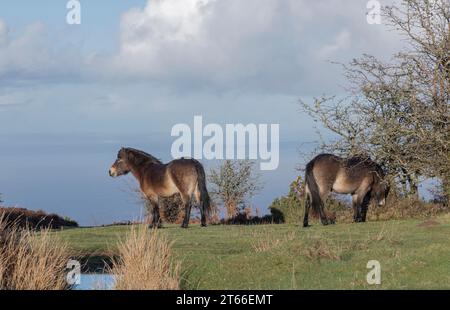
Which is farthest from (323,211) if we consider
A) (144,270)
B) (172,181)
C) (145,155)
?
(144,270)

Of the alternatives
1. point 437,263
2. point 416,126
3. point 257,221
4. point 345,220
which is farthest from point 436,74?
point 437,263

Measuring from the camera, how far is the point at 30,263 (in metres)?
12.2

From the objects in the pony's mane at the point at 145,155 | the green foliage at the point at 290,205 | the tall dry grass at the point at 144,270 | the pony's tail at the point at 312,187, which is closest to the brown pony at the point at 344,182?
the pony's tail at the point at 312,187

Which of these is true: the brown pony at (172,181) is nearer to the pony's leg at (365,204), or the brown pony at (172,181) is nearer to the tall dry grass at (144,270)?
the pony's leg at (365,204)

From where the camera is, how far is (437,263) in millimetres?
13391

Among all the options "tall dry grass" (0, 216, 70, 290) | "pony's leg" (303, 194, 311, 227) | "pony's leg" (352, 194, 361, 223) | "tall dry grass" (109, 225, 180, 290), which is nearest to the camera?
"tall dry grass" (109, 225, 180, 290)

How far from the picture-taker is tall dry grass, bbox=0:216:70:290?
1208 cm

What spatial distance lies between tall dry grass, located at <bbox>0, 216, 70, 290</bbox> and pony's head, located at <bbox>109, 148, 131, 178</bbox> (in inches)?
415

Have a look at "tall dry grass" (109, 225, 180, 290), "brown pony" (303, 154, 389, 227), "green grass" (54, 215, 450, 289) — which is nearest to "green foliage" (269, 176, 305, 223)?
"brown pony" (303, 154, 389, 227)

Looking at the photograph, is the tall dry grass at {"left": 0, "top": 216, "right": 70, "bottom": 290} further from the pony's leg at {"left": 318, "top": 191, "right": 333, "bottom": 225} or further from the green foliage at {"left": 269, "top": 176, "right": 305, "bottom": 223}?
the green foliage at {"left": 269, "top": 176, "right": 305, "bottom": 223}

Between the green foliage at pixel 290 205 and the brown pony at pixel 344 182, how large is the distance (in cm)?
232

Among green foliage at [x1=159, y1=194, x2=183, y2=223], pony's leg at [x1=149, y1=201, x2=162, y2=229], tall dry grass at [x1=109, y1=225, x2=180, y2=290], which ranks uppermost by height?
green foliage at [x1=159, y1=194, x2=183, y2=223]
